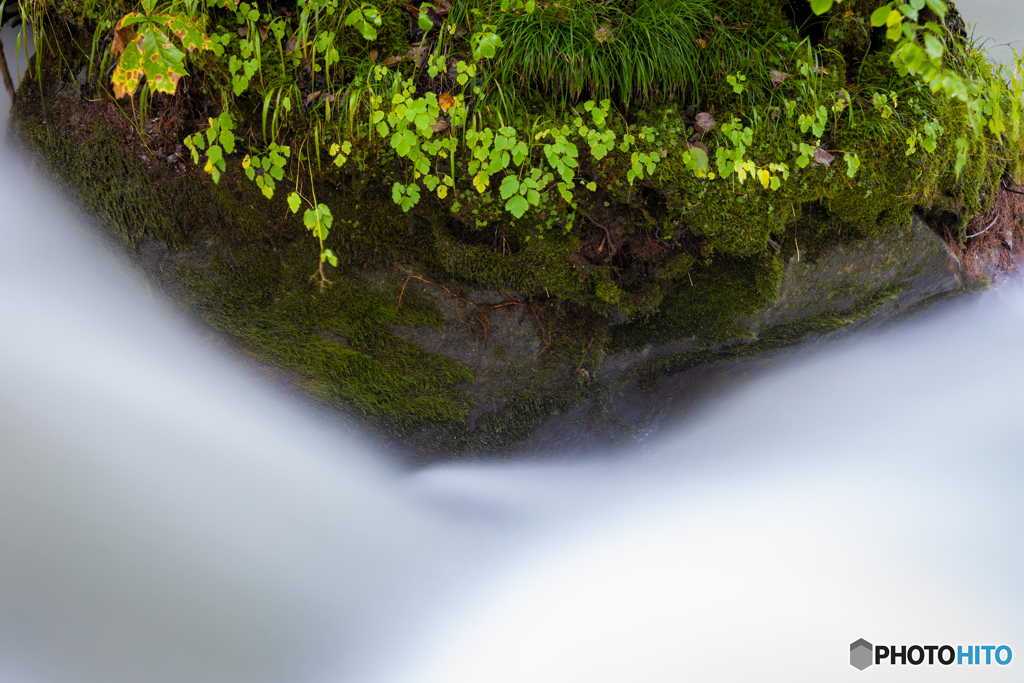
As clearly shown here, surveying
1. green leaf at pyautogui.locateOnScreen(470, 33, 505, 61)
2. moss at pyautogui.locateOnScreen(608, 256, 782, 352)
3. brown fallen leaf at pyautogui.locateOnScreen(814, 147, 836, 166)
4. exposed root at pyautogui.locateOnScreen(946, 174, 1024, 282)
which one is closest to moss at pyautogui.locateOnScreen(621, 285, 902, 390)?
moss at pyautogui.locateOnScreen(608, 256, 782, 352)

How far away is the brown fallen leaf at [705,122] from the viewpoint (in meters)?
1.72

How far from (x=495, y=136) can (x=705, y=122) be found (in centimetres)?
71

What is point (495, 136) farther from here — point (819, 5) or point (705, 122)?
point (819, 5)

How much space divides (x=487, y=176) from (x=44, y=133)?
1.72m

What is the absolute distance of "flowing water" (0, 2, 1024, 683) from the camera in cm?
201

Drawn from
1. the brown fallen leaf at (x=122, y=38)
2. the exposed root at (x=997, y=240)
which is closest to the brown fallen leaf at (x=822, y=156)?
the exposed root at (x=997, y=240)

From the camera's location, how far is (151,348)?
2074 mm

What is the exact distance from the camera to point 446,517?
244 centimetres

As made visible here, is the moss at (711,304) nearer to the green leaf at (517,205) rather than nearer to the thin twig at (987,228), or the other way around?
the green leaf at (517,205)

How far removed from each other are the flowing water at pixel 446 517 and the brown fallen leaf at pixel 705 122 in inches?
48.4

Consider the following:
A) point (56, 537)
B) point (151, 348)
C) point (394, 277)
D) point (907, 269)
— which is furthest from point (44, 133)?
point (907, 269)

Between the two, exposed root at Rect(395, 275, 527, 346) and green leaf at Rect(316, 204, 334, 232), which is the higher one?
green leaf at Rect(316, 204, 334, 232)

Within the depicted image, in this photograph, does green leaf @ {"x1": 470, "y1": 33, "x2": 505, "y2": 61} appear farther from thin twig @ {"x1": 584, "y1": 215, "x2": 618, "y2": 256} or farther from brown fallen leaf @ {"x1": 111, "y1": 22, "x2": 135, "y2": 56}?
brown fallen leaf @ {"x1": 111, "y1": 22, "x2": 135, "y2": 56}

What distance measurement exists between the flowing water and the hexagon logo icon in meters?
0.03
